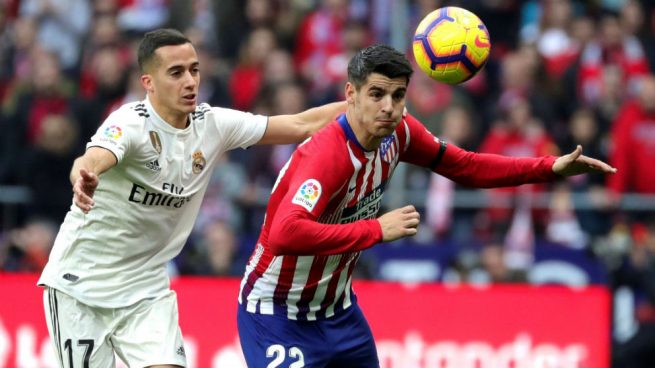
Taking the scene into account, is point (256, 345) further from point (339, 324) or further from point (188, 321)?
point (188, 321)

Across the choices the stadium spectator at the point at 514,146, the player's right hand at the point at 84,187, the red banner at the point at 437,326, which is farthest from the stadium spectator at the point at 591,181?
the player's right hand at the point at 84,187

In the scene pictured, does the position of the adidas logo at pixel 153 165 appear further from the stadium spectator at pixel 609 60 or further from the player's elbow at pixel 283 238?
the stadium spectator at pixel 609 60

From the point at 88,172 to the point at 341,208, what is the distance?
1410mm

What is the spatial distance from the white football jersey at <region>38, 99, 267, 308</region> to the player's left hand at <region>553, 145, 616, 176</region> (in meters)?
1.96

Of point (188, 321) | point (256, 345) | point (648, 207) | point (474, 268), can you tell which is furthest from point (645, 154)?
point (256, 345)

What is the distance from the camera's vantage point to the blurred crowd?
1217cm

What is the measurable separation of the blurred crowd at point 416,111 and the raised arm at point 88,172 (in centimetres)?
488

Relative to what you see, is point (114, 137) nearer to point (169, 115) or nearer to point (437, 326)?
point (169, 115)

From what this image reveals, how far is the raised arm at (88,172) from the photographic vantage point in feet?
21.5

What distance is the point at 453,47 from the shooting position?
761cm

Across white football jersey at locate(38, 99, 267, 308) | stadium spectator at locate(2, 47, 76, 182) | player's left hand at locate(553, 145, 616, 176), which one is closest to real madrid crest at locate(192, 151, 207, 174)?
white football jersey at locate(38, 99, 267, 308)

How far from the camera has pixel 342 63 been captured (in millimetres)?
14281

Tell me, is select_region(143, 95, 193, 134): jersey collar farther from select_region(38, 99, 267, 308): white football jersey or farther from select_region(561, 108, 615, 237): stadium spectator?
select_region(561, 108, 615, 237): stadium spectator

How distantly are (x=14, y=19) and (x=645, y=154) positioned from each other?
24.5 feet
